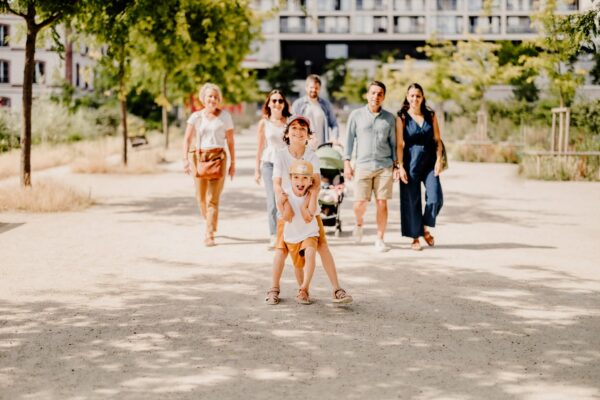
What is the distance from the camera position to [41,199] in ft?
46.5

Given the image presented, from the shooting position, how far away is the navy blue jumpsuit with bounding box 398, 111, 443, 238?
10266 mm

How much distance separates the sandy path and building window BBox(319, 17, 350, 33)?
88.7 meters

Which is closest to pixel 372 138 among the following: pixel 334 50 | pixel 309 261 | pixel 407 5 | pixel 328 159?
pixel 328 159

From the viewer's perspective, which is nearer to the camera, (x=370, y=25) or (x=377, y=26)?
(x=370, y=25)

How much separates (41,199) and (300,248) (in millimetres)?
8235

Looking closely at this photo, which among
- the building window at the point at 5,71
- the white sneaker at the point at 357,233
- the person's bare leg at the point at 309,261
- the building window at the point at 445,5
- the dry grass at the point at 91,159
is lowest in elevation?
the white sneaker at the point at 357,233

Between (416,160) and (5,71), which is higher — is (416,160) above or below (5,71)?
below

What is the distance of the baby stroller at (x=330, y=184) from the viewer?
11.1m

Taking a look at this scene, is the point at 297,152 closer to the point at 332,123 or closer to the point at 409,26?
the point at 332,123

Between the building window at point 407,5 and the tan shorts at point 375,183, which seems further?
the building window at point 407,5

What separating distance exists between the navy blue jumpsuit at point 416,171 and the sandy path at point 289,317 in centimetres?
48

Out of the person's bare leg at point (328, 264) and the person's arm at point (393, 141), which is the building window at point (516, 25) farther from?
the person's bare leg at point (328, 264)

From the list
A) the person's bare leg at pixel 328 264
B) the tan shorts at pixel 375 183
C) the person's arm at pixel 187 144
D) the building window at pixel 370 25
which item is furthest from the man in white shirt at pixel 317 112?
the building window at pixel 370 25

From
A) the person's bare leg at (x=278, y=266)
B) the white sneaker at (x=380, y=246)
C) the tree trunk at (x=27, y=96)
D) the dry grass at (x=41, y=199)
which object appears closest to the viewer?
the person's bare leg at (x=278, y=266)
